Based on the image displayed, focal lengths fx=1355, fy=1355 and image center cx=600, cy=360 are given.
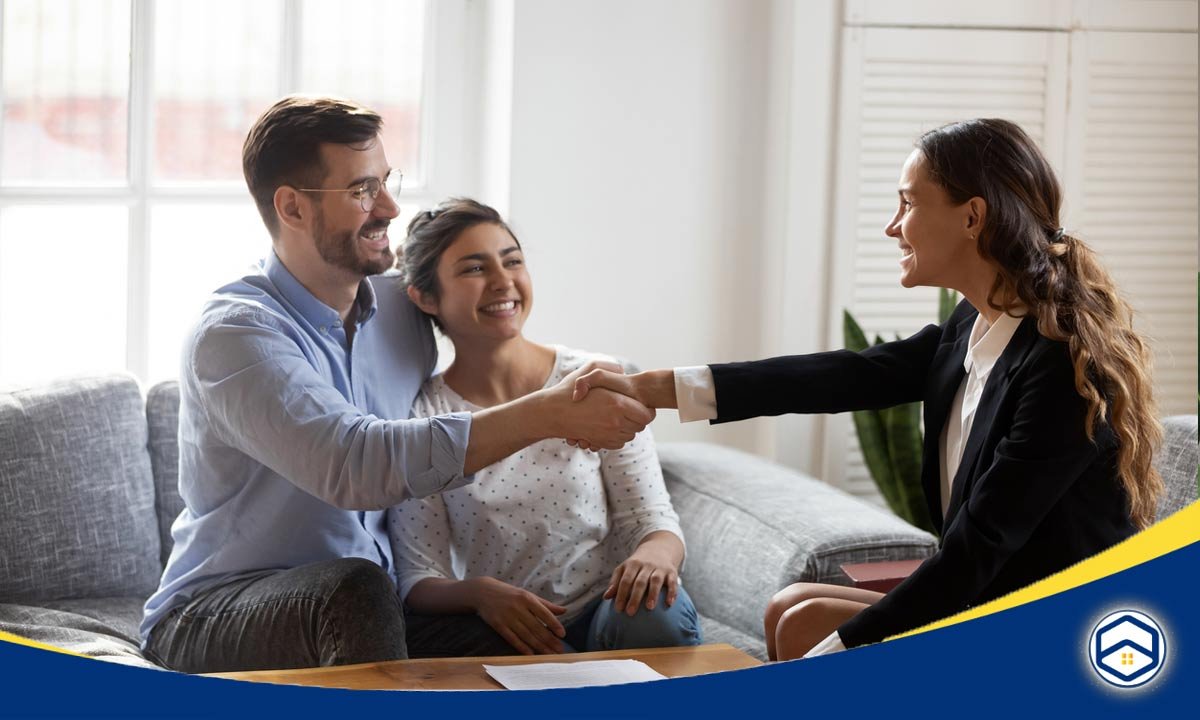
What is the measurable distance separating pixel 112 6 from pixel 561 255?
1.14 m

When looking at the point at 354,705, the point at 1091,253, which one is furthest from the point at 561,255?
the point at 354,705

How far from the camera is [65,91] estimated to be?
3037 mm

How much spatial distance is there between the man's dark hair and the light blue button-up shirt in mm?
132

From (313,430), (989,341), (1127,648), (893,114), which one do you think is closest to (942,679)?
(1127,648)

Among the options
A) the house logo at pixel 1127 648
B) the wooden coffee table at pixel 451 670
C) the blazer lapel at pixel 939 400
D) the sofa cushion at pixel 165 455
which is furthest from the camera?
the sofa cushion at pixel 165 455

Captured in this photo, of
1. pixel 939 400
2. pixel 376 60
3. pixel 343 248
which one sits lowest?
pixel 939 400

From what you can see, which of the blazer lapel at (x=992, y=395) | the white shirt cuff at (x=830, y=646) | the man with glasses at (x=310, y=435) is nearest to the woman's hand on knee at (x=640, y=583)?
the man with glasses at (x=310, y=435)

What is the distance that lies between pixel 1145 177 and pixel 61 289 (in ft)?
8.64

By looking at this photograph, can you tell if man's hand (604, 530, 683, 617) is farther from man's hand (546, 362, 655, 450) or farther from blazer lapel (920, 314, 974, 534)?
blazer lapel (920, 314, 974, 534)

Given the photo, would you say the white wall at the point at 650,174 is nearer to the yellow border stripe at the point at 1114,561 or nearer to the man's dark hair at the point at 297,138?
the man's dark hair at the point at 297,138

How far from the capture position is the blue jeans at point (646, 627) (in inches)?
84.0

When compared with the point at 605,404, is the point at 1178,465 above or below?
below

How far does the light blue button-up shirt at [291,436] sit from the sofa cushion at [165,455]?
338mm

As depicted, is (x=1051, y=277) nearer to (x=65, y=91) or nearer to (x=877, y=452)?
(x=877, y=452)
